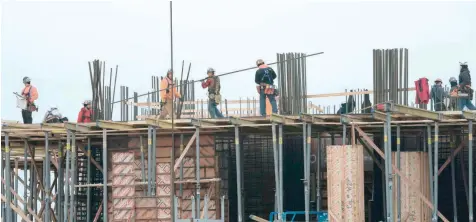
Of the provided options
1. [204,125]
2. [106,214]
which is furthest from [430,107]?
[106,214]

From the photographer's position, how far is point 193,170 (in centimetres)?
4394

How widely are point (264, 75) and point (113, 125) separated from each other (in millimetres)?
4649

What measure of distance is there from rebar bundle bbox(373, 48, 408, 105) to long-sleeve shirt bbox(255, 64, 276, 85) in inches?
123

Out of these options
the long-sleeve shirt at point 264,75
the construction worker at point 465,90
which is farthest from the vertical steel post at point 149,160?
the construction worker at point 465,90

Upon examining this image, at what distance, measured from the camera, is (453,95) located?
1649 inches

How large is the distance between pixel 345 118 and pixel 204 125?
4.18 meters

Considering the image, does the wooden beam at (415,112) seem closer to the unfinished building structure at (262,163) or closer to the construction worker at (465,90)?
the unfinished building structure at (262,163)

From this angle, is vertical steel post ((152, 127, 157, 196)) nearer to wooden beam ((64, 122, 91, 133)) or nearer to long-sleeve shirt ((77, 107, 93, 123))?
wooden beam ((64, 122, 91, 133))

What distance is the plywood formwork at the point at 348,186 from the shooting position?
40.5m

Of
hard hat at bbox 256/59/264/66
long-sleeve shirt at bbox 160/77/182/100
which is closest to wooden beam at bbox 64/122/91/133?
long-sleeve shirt at bbox 160/77/182/100

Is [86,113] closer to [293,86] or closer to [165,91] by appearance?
[165,91]

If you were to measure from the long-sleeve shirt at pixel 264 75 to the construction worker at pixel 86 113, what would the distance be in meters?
6.25

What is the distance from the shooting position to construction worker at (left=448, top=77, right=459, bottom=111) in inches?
1649

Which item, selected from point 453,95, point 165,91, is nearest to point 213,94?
point 165,91
